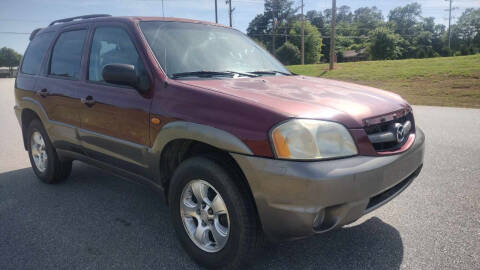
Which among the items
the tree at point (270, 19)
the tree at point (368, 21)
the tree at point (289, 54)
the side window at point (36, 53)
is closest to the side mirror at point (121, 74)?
the side window at point (36, 53)

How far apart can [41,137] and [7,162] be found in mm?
1621

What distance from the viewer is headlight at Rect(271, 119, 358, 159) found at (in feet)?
7.05

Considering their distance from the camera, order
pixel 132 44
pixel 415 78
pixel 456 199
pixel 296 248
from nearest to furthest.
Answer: pixel 296 248 < pixel 132 44 < pixel 456 199 < pixel 415 78

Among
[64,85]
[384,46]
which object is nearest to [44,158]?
[64,85]

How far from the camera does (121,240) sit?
3053mm

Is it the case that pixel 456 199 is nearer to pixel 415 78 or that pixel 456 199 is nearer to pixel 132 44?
pixel 132 44

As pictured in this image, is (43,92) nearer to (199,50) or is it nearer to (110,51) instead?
(110,51)

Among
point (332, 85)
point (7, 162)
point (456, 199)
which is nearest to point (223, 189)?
point (332, 85)

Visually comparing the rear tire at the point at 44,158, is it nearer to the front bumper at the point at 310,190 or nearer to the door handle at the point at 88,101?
the door handle at the point at 88,101

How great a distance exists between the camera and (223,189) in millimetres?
2350

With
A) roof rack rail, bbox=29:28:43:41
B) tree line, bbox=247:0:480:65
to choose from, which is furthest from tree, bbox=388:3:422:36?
roof rack rail, bbox=29:28:43:41

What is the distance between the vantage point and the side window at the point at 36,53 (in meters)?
4.46

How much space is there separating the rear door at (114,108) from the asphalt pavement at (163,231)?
0.59 m

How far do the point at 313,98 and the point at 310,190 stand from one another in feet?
2.41
